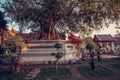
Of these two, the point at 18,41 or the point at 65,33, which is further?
the point at 65,33

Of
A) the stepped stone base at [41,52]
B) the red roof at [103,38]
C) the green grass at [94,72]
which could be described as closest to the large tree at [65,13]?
the stepped stone base at [41,52]

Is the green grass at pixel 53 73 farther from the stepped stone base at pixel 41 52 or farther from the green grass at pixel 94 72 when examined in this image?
the stepped stone base at pixel 41 52

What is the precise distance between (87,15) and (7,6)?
13456 mm

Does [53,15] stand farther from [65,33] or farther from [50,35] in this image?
[65,33]

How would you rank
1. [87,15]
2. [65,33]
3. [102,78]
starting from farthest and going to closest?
[65,33], [87,15], [102,78]

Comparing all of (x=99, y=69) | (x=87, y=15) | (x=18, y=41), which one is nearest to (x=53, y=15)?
(x=87, y=15)

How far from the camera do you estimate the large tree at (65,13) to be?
105 ft

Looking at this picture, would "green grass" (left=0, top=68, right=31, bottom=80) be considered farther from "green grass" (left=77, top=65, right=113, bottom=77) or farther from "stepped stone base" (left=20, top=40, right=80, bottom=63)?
"stepped stone base" (left=20, top=40, right=80, bottom=63)

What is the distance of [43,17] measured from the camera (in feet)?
116

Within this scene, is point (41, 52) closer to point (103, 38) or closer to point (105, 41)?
point (105, 41)

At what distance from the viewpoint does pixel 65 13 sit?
3394cm

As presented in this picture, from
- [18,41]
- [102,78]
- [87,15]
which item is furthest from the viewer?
[87,15]

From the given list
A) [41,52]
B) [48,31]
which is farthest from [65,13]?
[41,52]

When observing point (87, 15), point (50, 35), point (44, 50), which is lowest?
point (44, 50)
